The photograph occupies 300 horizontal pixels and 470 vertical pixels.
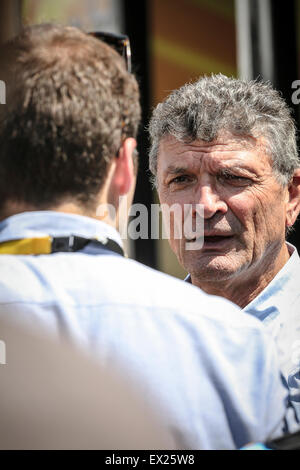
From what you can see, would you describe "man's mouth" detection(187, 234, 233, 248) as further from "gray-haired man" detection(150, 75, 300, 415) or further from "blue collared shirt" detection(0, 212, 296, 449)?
"blue collared shirt" detection(0, 212, 296, 449)

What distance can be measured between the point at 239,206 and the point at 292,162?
285 mm

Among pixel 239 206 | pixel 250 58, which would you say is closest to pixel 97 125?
pixel 239 206

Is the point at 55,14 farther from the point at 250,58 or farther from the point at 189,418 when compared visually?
the point at 189,418

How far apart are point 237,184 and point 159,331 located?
1.19m

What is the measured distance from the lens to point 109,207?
1371 millimetres

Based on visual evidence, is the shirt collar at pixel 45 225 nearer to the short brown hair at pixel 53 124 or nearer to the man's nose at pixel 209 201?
the short brown hair at pixel 53 124

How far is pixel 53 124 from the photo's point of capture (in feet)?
4.26

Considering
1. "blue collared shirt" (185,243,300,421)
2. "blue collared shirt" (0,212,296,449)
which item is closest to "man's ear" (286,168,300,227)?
"blue collared shirt" (185,243,300,421)

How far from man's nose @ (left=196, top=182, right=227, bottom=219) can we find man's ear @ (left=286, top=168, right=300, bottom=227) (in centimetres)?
30

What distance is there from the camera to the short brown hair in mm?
1299

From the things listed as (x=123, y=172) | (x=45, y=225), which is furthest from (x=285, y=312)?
(x=45, y=225)

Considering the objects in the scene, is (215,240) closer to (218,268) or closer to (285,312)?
(218,268)

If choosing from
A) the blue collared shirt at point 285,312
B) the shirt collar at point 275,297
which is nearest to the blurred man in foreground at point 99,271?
the blue collared shirt at point 285,312

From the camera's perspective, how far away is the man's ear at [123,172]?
1.37 meters
